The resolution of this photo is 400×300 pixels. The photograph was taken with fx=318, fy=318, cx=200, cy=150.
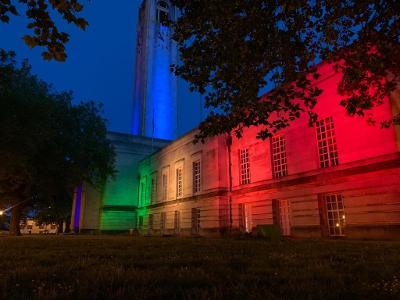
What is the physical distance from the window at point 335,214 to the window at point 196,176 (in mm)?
17314

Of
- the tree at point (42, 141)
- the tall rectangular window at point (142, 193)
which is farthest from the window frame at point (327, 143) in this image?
the tall rectangular window at point (142, 193)

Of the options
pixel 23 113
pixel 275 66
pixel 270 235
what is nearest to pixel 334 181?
pixel 270 235

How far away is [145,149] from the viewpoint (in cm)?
5553

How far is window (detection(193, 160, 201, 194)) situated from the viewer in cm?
3784

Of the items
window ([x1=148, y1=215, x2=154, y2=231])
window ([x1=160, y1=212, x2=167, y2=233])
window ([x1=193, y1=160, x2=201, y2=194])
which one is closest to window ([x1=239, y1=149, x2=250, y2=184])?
window ([x1=193, y1=160, x2=201, y2=194])

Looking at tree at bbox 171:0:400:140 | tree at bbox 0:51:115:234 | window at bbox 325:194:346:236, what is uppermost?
tree at bbox 0:51:115:234

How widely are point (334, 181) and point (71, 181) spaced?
28661mm

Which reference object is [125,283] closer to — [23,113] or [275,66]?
[275,66]

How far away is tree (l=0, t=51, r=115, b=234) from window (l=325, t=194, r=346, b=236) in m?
25.4

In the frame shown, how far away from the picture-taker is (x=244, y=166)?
105 ft

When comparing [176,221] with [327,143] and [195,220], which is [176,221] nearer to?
[195,220]

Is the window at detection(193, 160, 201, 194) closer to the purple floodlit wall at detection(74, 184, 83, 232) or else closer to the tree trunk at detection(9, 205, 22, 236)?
the tree trunk at detection(9, 205, 22, 236)

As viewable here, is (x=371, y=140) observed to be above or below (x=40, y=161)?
below

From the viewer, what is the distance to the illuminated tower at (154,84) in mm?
75875
